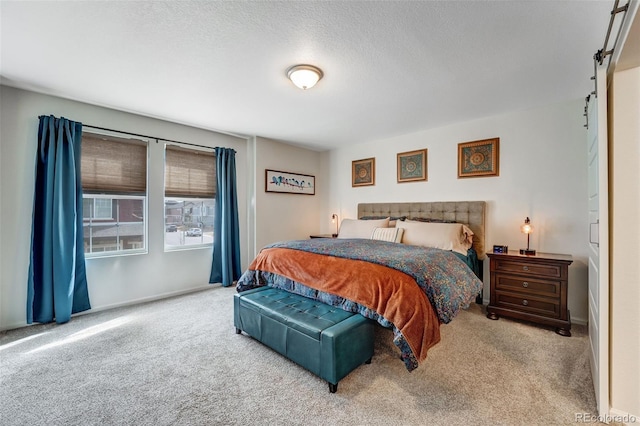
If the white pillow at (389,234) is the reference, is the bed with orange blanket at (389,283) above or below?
below

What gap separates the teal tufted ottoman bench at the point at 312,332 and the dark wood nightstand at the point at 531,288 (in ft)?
6.07

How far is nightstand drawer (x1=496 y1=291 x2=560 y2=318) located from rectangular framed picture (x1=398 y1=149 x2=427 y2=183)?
6.32ft

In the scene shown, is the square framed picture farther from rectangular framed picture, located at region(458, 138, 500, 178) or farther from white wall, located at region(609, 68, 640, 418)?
white wall, located at region(609, 68, 640, 418)

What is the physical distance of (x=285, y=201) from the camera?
502 centimetres

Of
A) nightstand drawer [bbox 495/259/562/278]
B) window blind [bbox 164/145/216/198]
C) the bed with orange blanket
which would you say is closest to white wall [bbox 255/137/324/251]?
window blind [bbox 164/145/216/198]

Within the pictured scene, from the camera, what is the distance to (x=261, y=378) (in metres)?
1.96

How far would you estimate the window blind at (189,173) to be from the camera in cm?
387

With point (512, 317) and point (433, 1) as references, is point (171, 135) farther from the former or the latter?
point (512, 317)

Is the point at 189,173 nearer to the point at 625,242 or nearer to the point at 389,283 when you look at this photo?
the point at 389,283

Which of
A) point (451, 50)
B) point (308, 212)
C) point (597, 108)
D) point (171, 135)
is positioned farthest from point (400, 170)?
point (171, 135)

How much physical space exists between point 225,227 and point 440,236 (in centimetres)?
311

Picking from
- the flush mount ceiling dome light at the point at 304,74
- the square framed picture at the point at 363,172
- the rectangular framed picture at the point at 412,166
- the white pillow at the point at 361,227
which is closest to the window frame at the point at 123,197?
the flush mount ceiling dome light at the point at 304,74

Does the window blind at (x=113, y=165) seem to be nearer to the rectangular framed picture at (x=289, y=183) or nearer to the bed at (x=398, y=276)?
the rectangular framed picture at (x=289, y=183)

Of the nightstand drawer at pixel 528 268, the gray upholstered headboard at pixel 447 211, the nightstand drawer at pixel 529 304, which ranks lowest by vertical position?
the nightstand drawer at pixel 529 304
